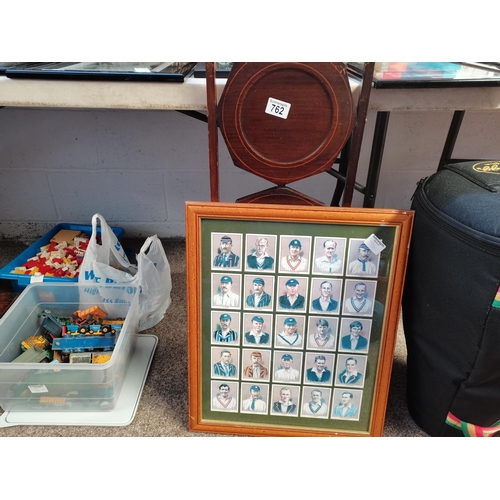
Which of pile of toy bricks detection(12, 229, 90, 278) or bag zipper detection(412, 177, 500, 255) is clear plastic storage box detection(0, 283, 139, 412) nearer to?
pile of toy bricks detection(12, 229, 90, 278)

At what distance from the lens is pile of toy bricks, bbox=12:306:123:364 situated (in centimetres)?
100

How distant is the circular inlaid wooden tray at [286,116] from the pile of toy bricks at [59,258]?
80cm

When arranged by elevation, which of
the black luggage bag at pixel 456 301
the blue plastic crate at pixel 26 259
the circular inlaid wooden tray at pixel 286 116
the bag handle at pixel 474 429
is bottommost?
the bag handle at pixel 474 429

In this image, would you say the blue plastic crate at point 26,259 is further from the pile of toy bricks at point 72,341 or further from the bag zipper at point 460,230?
the bag zipper at point 460,230

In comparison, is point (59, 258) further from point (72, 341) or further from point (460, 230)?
point (460, 230)

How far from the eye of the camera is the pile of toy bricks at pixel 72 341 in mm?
1000

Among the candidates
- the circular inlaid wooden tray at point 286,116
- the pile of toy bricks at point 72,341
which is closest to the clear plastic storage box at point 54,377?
the pile of toy bricks at point 72,341

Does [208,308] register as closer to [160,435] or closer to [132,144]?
[160,435]

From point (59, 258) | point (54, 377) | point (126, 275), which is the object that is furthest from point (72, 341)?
point (59, 258)

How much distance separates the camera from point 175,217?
5.55ft

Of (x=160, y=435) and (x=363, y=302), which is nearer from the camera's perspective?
(x=363, y=302)

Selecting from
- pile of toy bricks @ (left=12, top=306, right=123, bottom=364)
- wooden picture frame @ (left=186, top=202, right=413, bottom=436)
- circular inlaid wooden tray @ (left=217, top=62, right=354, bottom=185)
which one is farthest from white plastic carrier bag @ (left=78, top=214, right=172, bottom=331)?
circular inlaid wooden tray @ (left=217, top=62, right=354, bottom=185)
